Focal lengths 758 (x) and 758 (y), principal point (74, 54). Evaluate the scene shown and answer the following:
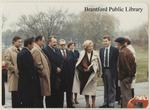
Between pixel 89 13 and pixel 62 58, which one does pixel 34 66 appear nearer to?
pixel 62 58

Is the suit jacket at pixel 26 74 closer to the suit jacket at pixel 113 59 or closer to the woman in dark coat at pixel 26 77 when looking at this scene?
the woman in dark coat at pixel 26 77

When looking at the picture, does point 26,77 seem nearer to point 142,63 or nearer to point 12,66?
point 12,66

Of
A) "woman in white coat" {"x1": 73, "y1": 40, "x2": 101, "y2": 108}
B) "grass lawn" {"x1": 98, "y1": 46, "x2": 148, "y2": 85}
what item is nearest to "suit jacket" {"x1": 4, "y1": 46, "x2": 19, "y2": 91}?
"woman in white coat" {"x1": 73, "y1": 40, "x2": 101, "y2": 108}

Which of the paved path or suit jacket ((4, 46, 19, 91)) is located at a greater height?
suit jacket ((4, 46, 19, 91))

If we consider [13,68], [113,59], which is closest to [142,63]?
[113,59]

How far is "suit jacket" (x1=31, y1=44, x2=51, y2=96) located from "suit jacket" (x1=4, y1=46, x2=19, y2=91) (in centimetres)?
11

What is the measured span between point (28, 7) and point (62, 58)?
0.34 metres

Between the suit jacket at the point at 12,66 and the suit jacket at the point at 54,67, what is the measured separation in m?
0.18

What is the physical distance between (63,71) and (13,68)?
0.92ft

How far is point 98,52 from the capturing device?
4.26 metres

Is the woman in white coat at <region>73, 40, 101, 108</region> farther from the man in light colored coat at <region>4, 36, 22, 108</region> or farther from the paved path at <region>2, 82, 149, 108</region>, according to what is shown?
the man in light colored coat at <region>4, 36, 22, 108</region>

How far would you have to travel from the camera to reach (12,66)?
4.24 meters

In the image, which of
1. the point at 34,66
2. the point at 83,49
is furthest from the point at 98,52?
the point at 34,66

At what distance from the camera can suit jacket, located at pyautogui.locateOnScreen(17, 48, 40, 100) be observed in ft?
13.9
